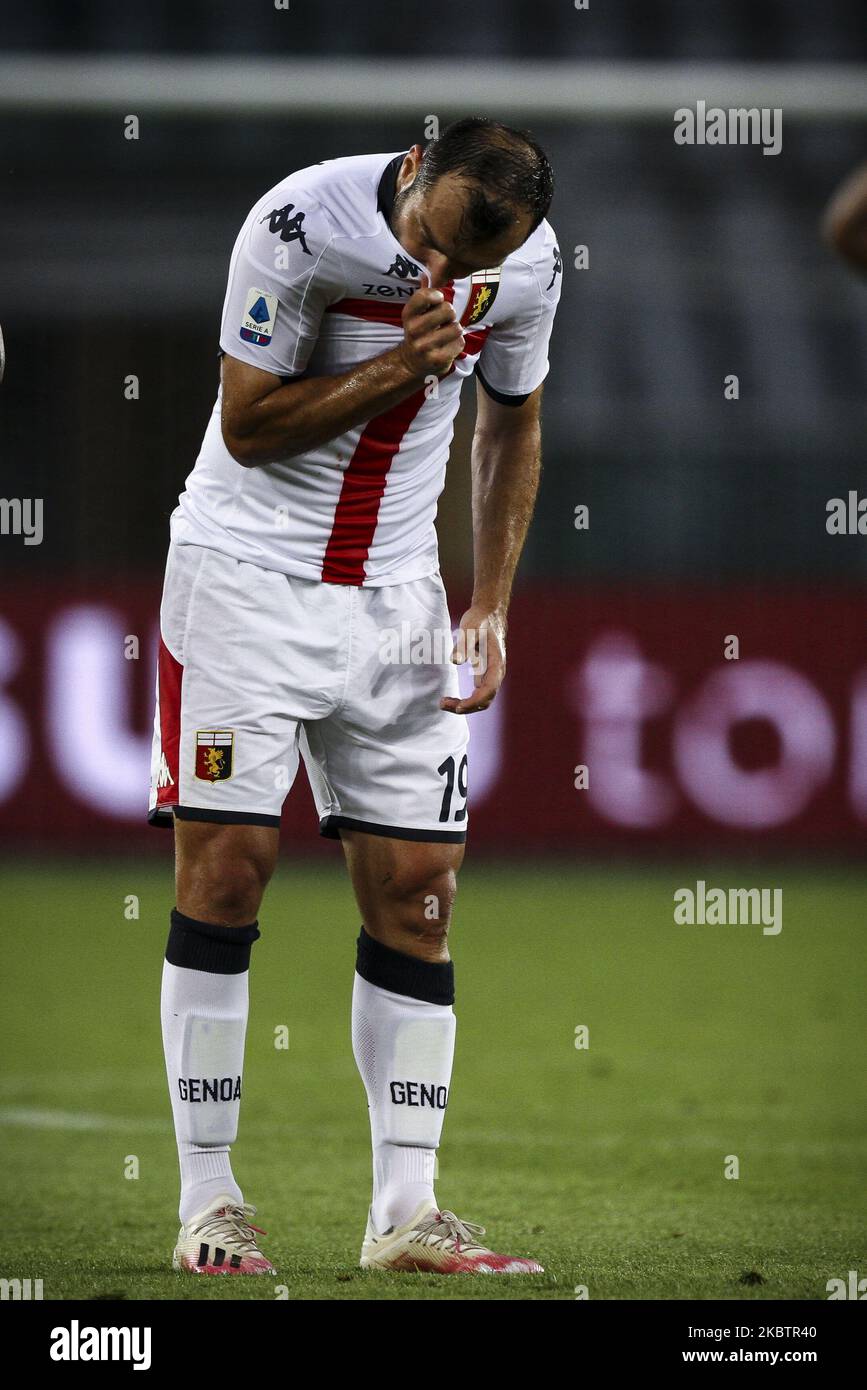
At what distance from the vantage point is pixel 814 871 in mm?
8953

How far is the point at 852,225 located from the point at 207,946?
1561 millimetres

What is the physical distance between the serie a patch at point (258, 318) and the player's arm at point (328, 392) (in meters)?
0.04

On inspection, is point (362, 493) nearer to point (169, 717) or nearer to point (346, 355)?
point (346, 355)

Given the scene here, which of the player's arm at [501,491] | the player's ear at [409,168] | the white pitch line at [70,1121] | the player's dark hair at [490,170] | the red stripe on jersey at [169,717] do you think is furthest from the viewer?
the white pitch line at [70,1121]

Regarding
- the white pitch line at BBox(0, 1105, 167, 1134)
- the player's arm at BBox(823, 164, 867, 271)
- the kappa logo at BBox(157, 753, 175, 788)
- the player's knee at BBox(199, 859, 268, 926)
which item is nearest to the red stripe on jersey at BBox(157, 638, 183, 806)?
the kappa logo at BBox(157, 753, 175, 788)

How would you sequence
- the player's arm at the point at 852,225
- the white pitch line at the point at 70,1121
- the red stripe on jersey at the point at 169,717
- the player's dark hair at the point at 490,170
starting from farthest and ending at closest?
the white pitch line at the point at 70,1121
the red stripe on jersey at the point at 169,717
the player's dark hair at the point at 490,170
the player's arm at the point at 852,225

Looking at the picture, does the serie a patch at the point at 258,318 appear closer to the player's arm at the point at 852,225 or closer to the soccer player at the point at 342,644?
the soccer player at the point at 342,644

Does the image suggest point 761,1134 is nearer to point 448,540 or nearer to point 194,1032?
point 194,1032

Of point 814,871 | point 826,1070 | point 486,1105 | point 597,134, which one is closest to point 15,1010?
point 486,1105

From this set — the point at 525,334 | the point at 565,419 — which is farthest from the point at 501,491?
the point at 565,419

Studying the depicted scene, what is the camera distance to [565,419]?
31.3 feet

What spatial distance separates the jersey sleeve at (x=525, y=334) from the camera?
311cm

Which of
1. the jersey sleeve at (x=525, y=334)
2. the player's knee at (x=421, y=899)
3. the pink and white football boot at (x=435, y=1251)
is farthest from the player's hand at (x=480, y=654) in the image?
the pink and white football boot at (x=435, y=1251)

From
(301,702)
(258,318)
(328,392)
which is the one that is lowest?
(301,702)
